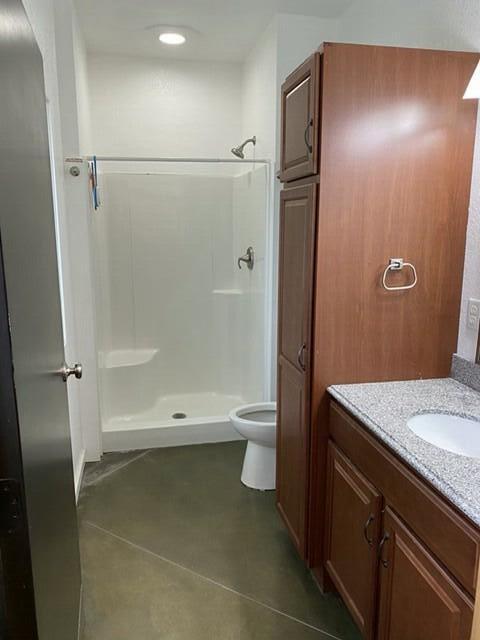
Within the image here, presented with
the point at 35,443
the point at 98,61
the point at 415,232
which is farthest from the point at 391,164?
the point at 98,61

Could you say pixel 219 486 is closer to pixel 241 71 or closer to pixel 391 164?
pixel 391 164

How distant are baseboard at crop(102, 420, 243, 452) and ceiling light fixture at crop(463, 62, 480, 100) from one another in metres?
2.34

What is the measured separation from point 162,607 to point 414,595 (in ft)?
3.50

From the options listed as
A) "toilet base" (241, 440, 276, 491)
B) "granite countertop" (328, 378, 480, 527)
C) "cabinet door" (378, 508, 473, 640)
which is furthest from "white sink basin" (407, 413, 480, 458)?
"toilet base" (241, 440, 276, 491)

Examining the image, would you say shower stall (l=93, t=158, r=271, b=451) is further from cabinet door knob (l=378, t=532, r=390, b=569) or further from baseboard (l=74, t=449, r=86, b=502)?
cabinet door knob (l=378, t=532, r=390, b=569)

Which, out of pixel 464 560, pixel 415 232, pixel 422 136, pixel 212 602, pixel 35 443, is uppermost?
pixel 422 136

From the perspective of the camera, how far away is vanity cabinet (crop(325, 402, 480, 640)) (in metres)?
1.10

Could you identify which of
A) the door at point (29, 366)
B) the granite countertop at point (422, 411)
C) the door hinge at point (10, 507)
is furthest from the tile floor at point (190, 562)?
the door hinge at point (10, 507)

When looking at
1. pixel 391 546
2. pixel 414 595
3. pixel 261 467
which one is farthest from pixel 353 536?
pixel 261 467

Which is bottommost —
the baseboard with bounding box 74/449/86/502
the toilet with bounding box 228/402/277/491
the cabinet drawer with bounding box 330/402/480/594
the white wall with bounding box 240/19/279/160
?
the baseboard with bounding box 74/449/86/502

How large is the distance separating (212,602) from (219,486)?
0.83m

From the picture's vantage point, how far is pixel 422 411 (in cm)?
157

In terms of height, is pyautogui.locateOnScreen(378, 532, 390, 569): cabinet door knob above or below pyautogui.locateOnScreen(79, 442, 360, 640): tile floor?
above

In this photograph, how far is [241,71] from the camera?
369cm
